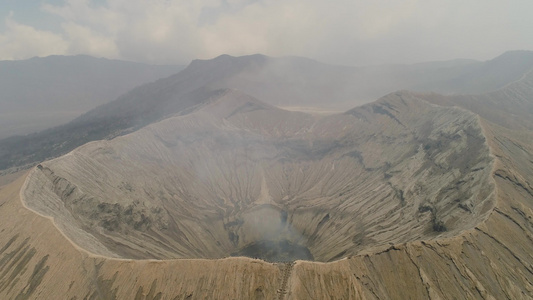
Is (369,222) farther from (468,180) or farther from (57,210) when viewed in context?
(57,210)

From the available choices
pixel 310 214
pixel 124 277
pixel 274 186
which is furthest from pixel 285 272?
pixel 274 186

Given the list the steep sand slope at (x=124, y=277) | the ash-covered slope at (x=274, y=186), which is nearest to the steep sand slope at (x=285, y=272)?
the steep sand slope at (x=124, y=277)

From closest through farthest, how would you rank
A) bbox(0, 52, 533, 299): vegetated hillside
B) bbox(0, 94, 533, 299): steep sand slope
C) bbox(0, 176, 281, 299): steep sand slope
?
bbox(0, 176, 281, 299): steep sand slope, bbox(0, 94, 533, 299): steep sand slope, bbox(0, 52, 533, 299): vegetated hillside

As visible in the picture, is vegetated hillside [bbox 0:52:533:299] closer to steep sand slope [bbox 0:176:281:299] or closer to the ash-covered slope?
steep sand slope [bbox 0:176:281:299]

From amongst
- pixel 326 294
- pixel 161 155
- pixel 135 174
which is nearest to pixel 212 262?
pixel 326 294

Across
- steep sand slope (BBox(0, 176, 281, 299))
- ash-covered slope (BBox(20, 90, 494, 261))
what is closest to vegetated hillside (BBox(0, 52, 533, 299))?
steep sand slope (BBox(0, 176, 281, 299))
